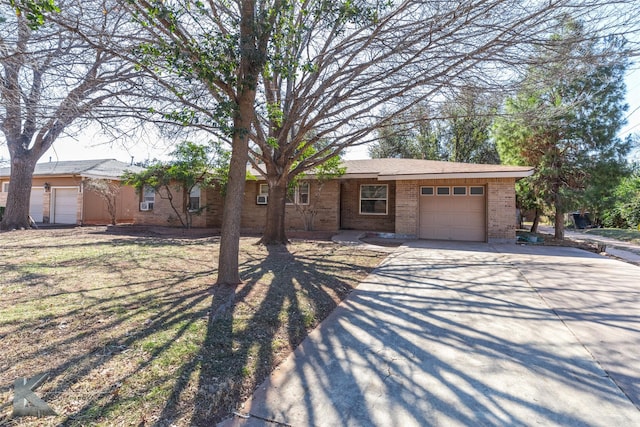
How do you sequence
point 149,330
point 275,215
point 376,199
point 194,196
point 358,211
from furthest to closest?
point 194,196
point 358,211
point 376,199
point 275,215
point 149,330

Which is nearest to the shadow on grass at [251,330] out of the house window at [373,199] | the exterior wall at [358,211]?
the exterior wall at [358,211]

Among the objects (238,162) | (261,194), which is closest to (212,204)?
(261,194)

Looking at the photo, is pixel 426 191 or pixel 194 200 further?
pixel 194 200

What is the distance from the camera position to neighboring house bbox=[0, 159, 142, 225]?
17.7 m

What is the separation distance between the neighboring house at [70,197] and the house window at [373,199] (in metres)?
12.2

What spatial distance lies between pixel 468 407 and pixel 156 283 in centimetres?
501

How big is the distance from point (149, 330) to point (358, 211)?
12.3m

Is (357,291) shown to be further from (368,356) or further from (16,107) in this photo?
Result: (16,107)

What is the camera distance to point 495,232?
11.6m

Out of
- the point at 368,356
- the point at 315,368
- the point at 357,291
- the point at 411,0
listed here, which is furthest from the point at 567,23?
the point at 315,368

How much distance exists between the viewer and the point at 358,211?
15.1 m

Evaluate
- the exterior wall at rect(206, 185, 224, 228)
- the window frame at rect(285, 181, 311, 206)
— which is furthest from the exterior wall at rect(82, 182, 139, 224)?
the window frame at rect(285, 181, 311, 206)

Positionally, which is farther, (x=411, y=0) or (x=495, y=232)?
(x=495, y=232)

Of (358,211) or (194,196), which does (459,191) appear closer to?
(358,211)
